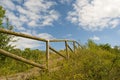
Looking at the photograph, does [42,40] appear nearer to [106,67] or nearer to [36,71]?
[36,71]

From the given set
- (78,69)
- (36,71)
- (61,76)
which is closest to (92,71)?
(78,69)

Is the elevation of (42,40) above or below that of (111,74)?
above

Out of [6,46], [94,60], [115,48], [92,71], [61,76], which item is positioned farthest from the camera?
[115,48]

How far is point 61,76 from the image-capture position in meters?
7.33

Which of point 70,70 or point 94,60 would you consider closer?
point 70,70

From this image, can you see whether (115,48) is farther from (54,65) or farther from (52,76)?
(52,76)

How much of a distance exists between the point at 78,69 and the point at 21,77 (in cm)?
169

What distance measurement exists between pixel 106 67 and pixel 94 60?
27.1 inches

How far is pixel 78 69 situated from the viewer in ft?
26.5

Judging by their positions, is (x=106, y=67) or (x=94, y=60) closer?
(x=106, y=67)

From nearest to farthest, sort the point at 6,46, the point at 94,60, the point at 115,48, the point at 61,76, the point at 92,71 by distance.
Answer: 1. the point at 61,76
2. the point at 92,71
3. the point at 94,60
4. the point at 6,46
5. the point at 115,48

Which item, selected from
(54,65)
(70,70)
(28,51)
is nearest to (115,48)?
(28,51)

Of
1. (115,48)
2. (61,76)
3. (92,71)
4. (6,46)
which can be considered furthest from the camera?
(115,48)

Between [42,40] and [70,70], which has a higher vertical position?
[42,40]
